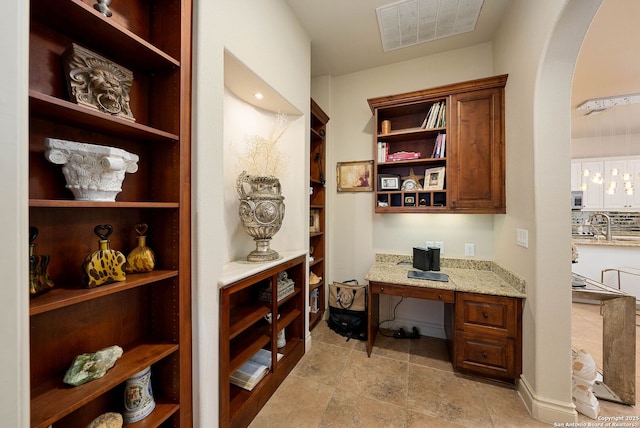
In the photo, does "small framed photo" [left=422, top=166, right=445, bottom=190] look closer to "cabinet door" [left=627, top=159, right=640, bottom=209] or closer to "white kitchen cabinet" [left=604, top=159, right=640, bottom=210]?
"white kitchen cabinet" [left=604, top=159, right=640, bottom=210]

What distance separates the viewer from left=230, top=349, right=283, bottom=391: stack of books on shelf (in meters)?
1.56

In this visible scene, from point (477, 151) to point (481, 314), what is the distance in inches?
54.5

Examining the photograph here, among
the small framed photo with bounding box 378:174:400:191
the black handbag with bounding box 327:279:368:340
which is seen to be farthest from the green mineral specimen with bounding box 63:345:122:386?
the small framed photo with bounding box 378:174:400:191

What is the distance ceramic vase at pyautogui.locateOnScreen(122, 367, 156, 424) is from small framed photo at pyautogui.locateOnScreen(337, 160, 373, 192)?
2.36m

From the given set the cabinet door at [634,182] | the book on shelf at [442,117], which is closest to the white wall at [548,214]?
the book on shelf at [442,117]

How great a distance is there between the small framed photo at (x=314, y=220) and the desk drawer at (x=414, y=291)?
909 millimetres

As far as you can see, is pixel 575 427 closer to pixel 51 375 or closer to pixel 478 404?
pixel 478 404

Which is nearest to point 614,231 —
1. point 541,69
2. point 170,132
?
point 541,69

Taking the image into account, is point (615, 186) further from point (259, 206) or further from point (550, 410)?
point (259, 206)

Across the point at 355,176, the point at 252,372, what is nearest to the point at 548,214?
the point at 355,176

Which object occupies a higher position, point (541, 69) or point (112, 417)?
point (541, 69)

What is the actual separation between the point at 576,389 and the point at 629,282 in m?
3.47

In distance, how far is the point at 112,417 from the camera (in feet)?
3.20

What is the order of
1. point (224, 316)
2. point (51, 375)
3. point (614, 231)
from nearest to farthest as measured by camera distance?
point (51, 375)
point (224, 316)
point (614, 231)
